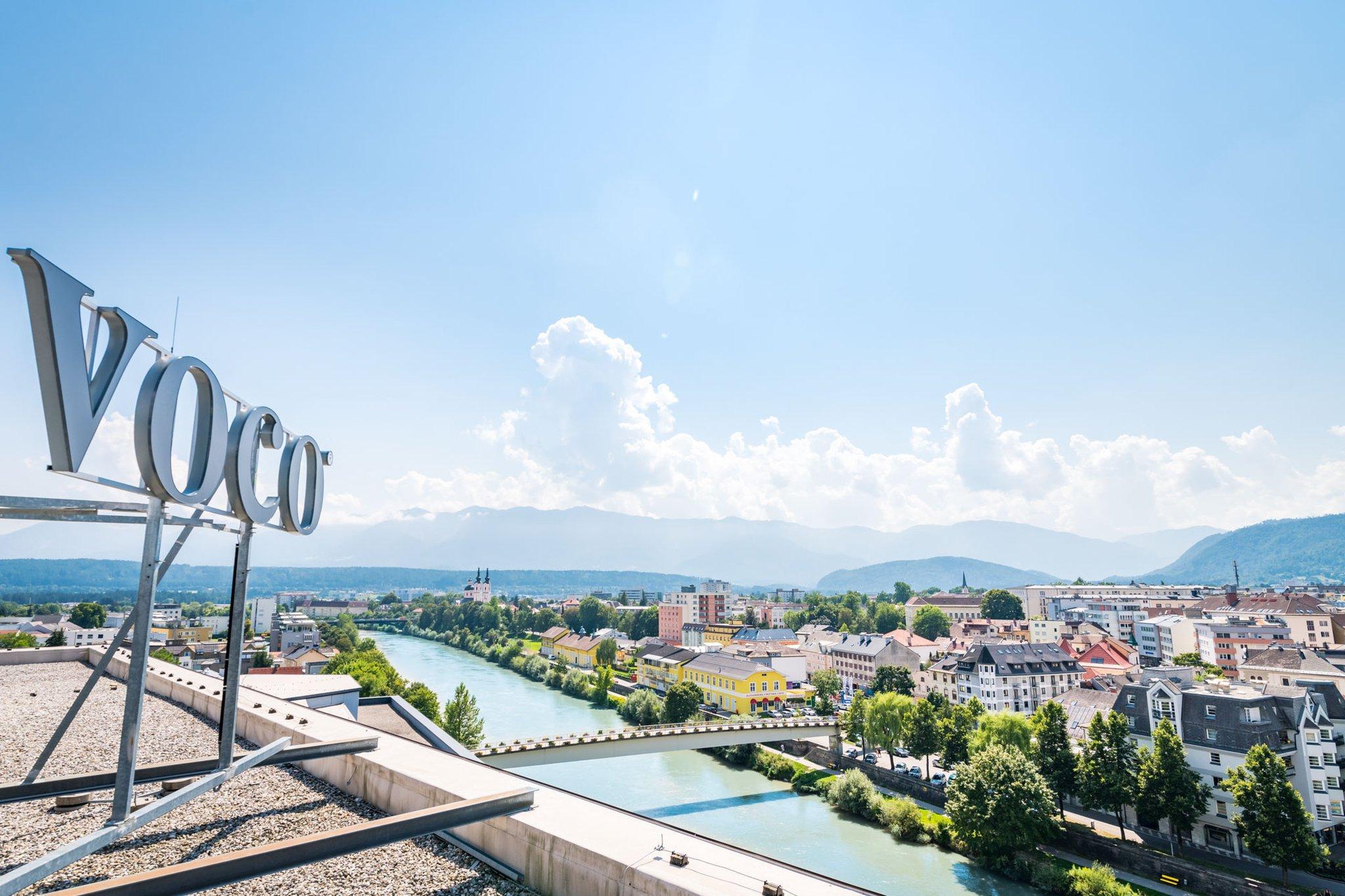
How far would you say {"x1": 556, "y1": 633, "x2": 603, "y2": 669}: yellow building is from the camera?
64.6 metres

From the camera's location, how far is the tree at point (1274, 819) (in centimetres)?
1906

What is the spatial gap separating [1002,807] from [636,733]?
14400mm

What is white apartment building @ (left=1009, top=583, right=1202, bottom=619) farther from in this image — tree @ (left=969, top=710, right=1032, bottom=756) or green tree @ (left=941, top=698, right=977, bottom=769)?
tree @ (left=969, top=710, right=1032, bottom=756)

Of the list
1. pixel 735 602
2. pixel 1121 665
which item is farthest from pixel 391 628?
pixel 1121 665

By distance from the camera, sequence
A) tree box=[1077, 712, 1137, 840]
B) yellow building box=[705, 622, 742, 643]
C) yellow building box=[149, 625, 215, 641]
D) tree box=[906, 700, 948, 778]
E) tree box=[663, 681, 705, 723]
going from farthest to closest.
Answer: yellow building box=[705, 622, 742, 643], yellow building box=[149, 625, 215, 641], tree box=[663, 681, 705, 723], tree box=[906, 700, 948, 778], tree box=[1077, 712, 1137, 840]

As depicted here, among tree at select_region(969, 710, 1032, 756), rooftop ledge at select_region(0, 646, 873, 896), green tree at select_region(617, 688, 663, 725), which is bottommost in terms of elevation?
green tree at select_region(617, 688, 663, 725)

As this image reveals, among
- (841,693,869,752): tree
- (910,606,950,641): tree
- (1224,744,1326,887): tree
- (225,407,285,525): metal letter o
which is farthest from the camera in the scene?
(910,606,950,641): tree

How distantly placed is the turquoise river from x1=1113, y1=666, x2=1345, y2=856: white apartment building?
25.4ft

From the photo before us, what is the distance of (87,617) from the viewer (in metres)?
64.4

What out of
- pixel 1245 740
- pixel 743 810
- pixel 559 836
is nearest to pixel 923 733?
pixel 743 810

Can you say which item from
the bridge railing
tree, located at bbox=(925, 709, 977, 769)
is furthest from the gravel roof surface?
tree, located at bbox=(925, 709, 977, 769)

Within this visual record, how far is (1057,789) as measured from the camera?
80.3ft

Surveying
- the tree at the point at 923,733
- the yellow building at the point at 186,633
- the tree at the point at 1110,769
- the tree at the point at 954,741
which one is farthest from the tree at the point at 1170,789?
the yellow building at the point at 186,633

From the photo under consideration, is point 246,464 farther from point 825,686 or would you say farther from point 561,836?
point 825,686
